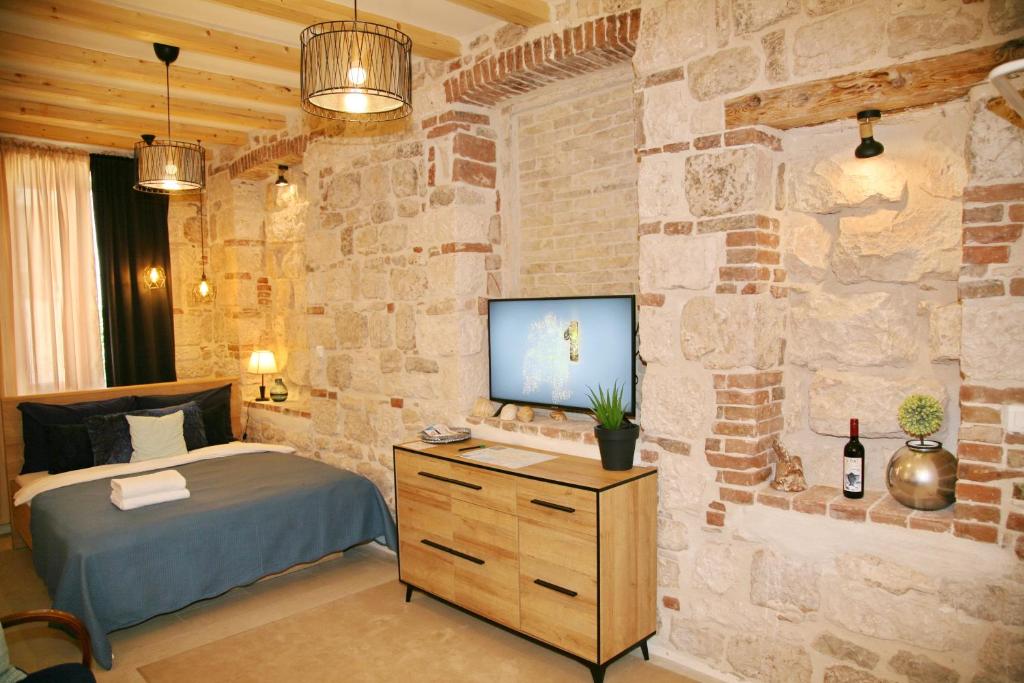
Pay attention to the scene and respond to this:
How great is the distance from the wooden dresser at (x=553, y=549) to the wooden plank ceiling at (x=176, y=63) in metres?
2.17

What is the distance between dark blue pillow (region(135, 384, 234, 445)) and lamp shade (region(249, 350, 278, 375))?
373 millimetres

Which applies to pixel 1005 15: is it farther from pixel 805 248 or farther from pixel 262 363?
pixel 262 363

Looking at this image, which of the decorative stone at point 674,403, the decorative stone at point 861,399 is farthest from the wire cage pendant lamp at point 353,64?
the decorative stone at point 861,399

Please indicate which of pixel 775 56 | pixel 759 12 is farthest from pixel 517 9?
pixel 775 56

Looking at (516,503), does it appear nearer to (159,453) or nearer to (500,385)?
(500,385)

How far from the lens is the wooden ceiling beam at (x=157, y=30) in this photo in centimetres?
313

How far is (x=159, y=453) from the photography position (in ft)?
15.1

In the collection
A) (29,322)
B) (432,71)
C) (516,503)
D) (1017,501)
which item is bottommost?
(516,503)

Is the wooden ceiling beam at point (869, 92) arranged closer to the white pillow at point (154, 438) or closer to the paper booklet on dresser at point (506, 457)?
the paper booklet on dresser at point (506, 457)

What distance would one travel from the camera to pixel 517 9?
309cm

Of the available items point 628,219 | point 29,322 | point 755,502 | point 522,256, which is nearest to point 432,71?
point 522,256

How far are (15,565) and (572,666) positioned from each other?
3.65m

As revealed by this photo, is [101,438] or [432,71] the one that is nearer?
[432,71]

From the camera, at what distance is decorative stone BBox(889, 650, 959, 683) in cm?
224
